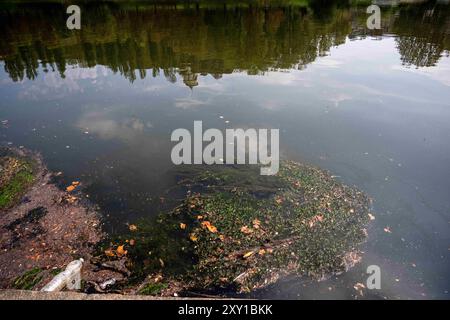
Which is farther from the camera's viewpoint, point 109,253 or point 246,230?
point 246,230

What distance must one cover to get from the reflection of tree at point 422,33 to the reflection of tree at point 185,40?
107 mm

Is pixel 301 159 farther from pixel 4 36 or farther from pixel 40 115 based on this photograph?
pixel 4 36

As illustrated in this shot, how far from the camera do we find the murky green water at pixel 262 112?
8125mm

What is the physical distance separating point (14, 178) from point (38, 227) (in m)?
2.98

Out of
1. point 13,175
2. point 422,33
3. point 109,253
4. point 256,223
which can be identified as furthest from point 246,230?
point 422,33

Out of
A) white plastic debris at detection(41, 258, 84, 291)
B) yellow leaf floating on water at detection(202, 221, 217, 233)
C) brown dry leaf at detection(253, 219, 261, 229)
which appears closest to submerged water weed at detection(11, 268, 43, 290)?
white plastic debris at detection(41, 258, 84, 291)

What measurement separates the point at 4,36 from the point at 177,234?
3598 centimetres

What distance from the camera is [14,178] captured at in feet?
32.0

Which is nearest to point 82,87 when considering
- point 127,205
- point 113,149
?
point 113,149

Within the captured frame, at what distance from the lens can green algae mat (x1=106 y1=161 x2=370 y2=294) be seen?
6.81 metres

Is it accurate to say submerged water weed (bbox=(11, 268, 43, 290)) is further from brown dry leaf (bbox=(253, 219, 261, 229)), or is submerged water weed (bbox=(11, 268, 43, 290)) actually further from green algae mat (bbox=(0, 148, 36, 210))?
brown dry leaf (bbox=(253, 219, 261, 229))

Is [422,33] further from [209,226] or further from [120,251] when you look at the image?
[120,251]

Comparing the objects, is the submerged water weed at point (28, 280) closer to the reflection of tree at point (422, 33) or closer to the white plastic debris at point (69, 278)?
the white plastic debris at point (69, 278)

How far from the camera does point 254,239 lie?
7.61 m
